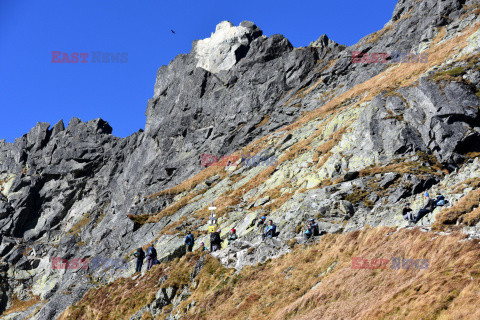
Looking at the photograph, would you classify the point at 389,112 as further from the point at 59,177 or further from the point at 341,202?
the point at 59,177

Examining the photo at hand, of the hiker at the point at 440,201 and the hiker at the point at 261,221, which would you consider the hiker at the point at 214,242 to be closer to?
the hiker at the point at 261,221

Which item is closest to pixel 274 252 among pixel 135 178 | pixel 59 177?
pixel 135 178

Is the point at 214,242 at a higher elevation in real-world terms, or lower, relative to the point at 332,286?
higher

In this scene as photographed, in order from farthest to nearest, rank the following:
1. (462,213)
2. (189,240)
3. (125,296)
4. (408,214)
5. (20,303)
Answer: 1. (20,303)
2. (189,240)
3. (125,296)
4. (408,214)
5. (462,213)

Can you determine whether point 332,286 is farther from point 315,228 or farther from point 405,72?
point 405,72

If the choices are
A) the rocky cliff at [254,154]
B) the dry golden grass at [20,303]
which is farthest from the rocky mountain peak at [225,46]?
the dry golden grass at [20,303]

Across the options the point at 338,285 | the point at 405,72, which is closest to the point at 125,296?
the point at 338,285

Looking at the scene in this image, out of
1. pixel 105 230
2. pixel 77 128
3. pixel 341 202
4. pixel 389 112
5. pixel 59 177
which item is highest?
pixel 77 128

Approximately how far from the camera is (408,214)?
18.0 metres

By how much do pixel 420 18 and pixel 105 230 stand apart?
217ft

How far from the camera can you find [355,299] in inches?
541

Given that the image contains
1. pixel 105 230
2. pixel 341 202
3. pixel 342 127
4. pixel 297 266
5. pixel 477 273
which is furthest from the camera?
pixel 105 230

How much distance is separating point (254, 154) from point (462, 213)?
33.5 metres

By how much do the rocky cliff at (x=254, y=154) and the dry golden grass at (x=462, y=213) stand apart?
9cm
